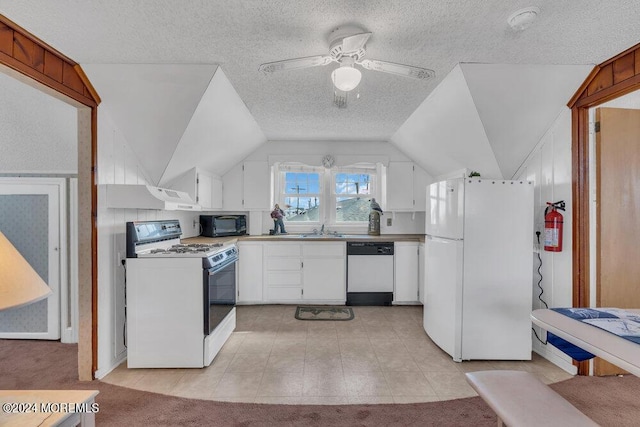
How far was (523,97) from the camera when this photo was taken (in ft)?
7.70

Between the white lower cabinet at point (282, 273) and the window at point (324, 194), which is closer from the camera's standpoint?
the white lower cabinet at point (282, 273)

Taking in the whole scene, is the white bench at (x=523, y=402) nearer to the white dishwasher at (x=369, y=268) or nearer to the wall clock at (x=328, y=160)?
the white dishwasher at (x=369, y=268)

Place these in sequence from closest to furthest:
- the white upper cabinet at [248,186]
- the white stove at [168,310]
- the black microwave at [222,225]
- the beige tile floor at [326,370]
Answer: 1. the beige tile floor at [326,370]
2. the white stove at [168,310]
3. the black microwave at [222,225]
4. the white upper cabinet at [248,186]

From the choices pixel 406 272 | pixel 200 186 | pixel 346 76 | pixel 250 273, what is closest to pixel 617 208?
pixel 406 272

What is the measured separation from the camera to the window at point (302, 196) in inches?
182

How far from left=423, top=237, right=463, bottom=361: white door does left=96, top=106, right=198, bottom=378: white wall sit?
2713 millimetres

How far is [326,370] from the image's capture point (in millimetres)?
2365

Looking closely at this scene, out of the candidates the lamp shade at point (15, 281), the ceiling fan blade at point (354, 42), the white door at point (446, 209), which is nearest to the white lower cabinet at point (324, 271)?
the white door at point (446, 209)

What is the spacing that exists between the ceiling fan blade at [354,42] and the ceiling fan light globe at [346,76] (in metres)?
0.10

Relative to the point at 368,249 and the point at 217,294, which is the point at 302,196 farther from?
the point at 217,294

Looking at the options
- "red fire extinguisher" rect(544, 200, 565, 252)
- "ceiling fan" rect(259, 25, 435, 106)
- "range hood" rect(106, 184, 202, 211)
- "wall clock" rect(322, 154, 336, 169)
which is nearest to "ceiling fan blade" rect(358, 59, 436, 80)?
"ceiling fan" rect(259, 25, 435, 106)

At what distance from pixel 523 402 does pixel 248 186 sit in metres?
3.76

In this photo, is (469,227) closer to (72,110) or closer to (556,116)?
(556,116)

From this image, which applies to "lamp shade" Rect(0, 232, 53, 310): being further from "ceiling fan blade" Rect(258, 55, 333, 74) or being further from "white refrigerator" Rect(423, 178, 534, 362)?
"white refrigerator" Rect(423, 178, 534, 362)
